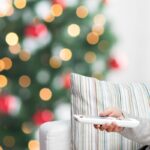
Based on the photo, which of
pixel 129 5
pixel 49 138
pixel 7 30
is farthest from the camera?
pixel 129 5

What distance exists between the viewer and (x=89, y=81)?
141cm

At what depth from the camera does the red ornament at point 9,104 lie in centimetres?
183

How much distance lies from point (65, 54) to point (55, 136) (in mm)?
593

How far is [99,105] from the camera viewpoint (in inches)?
54.4

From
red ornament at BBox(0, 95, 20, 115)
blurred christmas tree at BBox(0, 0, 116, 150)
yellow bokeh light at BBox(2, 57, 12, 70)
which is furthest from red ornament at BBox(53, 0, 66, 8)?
red ornament at BBox(0, 95, 20, 115)

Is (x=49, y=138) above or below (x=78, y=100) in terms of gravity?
below

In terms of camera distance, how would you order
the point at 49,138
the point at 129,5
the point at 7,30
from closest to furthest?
the point at 49,138
the point at 7,30
the point at 129,5

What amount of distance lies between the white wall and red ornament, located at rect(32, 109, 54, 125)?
0.35 metres

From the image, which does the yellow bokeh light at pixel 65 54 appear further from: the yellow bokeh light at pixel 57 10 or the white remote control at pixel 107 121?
the white remote control at pixel 107 121

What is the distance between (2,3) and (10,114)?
0.50 m

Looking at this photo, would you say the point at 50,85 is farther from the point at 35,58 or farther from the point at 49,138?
the point at 49,138

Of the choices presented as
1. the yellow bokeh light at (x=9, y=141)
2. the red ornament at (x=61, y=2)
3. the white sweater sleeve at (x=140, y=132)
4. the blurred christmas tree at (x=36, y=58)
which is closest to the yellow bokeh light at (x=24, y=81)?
the blurred christmas tree at (x=36, y=58)

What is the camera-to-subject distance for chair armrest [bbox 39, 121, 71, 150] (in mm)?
1355

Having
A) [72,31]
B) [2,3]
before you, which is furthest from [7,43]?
[72,31]
